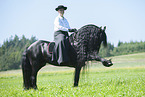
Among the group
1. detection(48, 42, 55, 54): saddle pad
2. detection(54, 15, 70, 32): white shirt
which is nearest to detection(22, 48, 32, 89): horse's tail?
detection(48, 42, 55, 54): saddle pad

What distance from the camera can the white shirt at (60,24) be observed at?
22.9 ft

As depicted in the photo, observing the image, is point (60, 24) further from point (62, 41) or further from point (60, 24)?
point (62, 41)

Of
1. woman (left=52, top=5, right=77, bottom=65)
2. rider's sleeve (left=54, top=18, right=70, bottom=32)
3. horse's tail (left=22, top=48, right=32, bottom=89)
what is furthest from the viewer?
horse's tail (left=22, top=48, right=32, bottom=89)

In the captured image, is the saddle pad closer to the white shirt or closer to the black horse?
the black horse

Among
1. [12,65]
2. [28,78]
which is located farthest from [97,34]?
[12,65]

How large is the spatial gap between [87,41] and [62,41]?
1.11 meters

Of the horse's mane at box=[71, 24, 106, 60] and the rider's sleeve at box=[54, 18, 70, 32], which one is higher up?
the rider's sleeve at box=[54, 18, 70, 32]

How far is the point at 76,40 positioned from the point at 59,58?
1113mm

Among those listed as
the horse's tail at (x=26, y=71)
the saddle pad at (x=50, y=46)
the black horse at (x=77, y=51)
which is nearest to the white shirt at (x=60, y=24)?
the black horse at (x=77, y=51)

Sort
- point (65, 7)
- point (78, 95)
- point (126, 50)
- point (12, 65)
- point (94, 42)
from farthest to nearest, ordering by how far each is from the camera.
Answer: point (126, 50) < point (12, 65) < point (65, 7) < point (94, 42) < point (78, 95)

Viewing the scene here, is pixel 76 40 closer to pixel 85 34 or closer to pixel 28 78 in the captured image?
pixel 85 34

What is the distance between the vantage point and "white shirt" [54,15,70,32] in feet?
22.9

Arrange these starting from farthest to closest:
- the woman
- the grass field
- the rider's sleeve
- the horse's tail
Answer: the horse's tail, the rider's sleeve, the woman, the grass field

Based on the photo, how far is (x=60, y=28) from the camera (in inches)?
275
